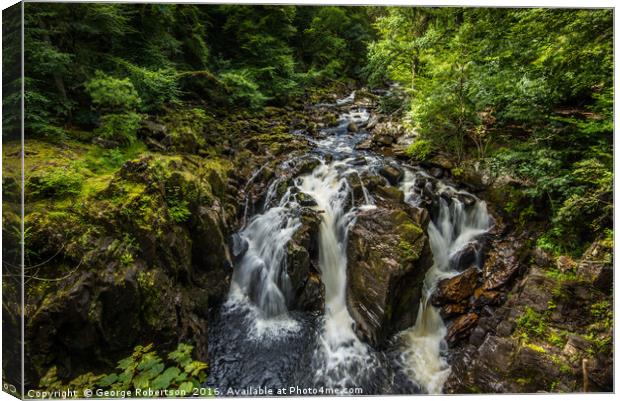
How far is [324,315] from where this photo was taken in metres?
4.27

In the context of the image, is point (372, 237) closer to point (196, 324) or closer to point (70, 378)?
point (196, 324)

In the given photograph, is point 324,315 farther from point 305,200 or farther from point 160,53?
point 160,53

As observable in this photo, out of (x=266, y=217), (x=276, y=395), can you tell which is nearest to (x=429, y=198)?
(x=266, y=217)

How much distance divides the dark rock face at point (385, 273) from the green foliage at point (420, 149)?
217 cm

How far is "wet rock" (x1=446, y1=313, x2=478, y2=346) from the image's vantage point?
390 cm

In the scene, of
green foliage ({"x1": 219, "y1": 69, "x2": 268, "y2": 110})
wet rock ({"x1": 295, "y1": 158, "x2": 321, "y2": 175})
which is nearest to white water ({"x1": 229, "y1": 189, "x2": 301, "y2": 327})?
wet rock ({"x1": 295, "y1": 158, "x2": 321, "y2": 175})

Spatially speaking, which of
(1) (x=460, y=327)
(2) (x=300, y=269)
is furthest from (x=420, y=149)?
(2) (x=300, y=269)

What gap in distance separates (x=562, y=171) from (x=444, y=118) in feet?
6.43

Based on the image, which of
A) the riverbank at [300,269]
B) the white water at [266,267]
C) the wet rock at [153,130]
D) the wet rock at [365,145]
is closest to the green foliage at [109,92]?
the riverbank at [300,269]

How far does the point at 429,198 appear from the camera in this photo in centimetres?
540

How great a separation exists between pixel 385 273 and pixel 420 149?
3.34 metres

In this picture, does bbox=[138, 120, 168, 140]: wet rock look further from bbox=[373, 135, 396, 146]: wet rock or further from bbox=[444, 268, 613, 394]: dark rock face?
bbox=[444, 268, 613, 394]: dark rock face

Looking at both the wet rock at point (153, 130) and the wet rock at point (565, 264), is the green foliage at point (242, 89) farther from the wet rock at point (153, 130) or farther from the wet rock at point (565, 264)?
the wet rock at point (565, 264)

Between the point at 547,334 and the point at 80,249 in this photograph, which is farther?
the point at 547,334
